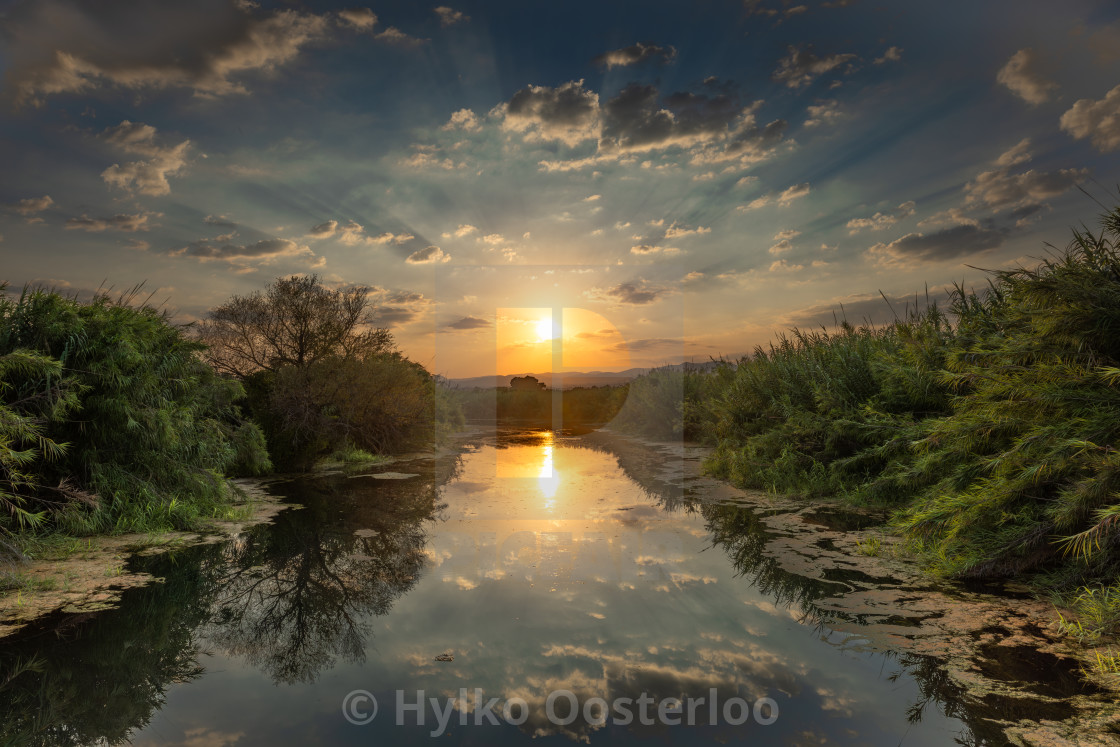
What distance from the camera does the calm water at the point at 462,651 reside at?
3.20 meters

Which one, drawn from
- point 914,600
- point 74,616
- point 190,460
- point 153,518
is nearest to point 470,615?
point 74,616

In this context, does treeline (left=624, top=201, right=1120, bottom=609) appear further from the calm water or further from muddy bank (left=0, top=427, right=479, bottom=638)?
muddy bank (left=0, top=427, right=479, bottom=638)

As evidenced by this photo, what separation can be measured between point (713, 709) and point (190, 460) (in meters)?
8.14

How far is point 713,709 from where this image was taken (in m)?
3.33

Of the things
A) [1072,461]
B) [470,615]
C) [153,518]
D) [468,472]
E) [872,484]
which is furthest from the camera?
[468,472]

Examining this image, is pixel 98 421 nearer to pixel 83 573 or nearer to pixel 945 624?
pixel 83 573

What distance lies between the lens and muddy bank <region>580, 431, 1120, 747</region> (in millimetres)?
3152

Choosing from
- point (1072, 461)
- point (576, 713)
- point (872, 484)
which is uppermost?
point (1072, 461)

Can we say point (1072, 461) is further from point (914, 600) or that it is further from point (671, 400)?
point (671, 400)

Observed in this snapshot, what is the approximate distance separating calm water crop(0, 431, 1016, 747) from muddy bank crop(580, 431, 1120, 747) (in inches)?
4.2

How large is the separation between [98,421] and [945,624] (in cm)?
931

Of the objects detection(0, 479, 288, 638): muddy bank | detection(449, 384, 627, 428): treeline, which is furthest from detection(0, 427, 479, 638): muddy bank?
detection(449, 384, 627, 428): treeline

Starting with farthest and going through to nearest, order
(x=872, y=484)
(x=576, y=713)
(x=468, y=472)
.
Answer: (x=468, y=472), (x=872, y=484), (x=576, y=713)

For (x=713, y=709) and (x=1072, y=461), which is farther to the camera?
(x=1072, y=461)
